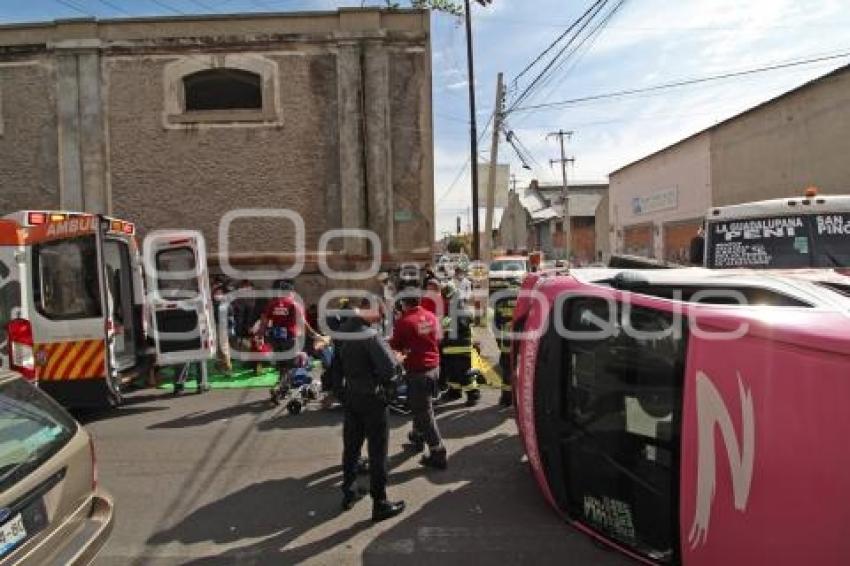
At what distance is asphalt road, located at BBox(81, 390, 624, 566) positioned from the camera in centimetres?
463

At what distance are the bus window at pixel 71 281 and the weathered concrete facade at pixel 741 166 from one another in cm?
2050

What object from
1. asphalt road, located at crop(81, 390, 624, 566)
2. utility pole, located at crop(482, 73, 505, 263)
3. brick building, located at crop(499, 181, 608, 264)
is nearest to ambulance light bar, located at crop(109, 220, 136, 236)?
asphalt road, located at crop(81, 390, 624, 566)

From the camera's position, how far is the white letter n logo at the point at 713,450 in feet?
10.4

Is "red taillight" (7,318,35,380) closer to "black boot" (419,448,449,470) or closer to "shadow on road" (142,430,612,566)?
"shadow on road" (142,430,612,566)

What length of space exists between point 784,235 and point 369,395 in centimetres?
583

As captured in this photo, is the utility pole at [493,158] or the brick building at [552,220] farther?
the brick building at [552,220]

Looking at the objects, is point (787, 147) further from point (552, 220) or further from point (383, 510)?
point (552, 220)

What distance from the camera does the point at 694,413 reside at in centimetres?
339

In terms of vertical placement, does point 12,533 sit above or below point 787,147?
below

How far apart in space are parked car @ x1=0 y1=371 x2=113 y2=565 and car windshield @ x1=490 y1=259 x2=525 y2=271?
78.9ft

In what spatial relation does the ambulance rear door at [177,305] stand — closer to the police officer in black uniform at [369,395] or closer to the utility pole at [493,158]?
the police officer in black uniform at [369,395]

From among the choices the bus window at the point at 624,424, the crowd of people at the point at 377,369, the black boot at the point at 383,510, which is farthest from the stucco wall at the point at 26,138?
the bus window at the point at 624,424

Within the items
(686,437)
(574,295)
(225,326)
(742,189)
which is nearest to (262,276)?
(225,326)

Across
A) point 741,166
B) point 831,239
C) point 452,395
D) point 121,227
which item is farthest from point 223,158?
point 741,166
